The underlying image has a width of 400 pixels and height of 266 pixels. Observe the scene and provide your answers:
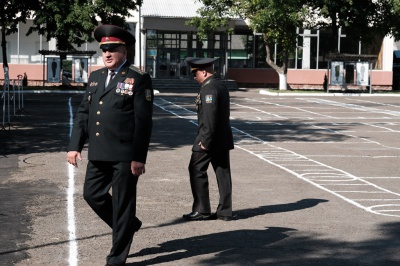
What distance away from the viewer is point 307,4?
57.8 meters

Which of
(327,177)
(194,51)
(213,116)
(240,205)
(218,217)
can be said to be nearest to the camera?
(213,116)

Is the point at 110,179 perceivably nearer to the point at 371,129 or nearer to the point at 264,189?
the point at 264,189

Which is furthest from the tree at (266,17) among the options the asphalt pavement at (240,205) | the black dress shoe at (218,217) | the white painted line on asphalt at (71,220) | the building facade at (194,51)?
the black dress shoe at (218,217)

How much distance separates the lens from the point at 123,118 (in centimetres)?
786

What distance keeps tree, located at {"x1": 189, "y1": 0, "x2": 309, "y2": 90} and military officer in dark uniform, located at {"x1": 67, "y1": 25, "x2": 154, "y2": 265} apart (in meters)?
45.8

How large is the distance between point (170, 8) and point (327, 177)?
51.4 metres

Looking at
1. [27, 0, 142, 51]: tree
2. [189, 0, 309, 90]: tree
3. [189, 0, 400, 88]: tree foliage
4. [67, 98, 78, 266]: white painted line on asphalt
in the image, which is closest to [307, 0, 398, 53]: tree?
[189, 0, 400, 88]: tree foliage

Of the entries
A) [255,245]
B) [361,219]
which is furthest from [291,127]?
[255,245]

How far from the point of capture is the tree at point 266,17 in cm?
5353

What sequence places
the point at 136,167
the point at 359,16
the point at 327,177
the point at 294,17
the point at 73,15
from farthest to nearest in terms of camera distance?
the point at 359,16
the point at 294,17
the point at 73,15
the point at 327,177
the point at 136,167

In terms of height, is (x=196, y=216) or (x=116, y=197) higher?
(x=116, y=197)

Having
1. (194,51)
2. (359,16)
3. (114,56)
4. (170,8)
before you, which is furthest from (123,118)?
(194,51)

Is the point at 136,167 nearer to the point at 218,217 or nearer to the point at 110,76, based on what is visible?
the point at 110,76

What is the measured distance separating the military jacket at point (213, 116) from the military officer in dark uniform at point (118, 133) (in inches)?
98.0
